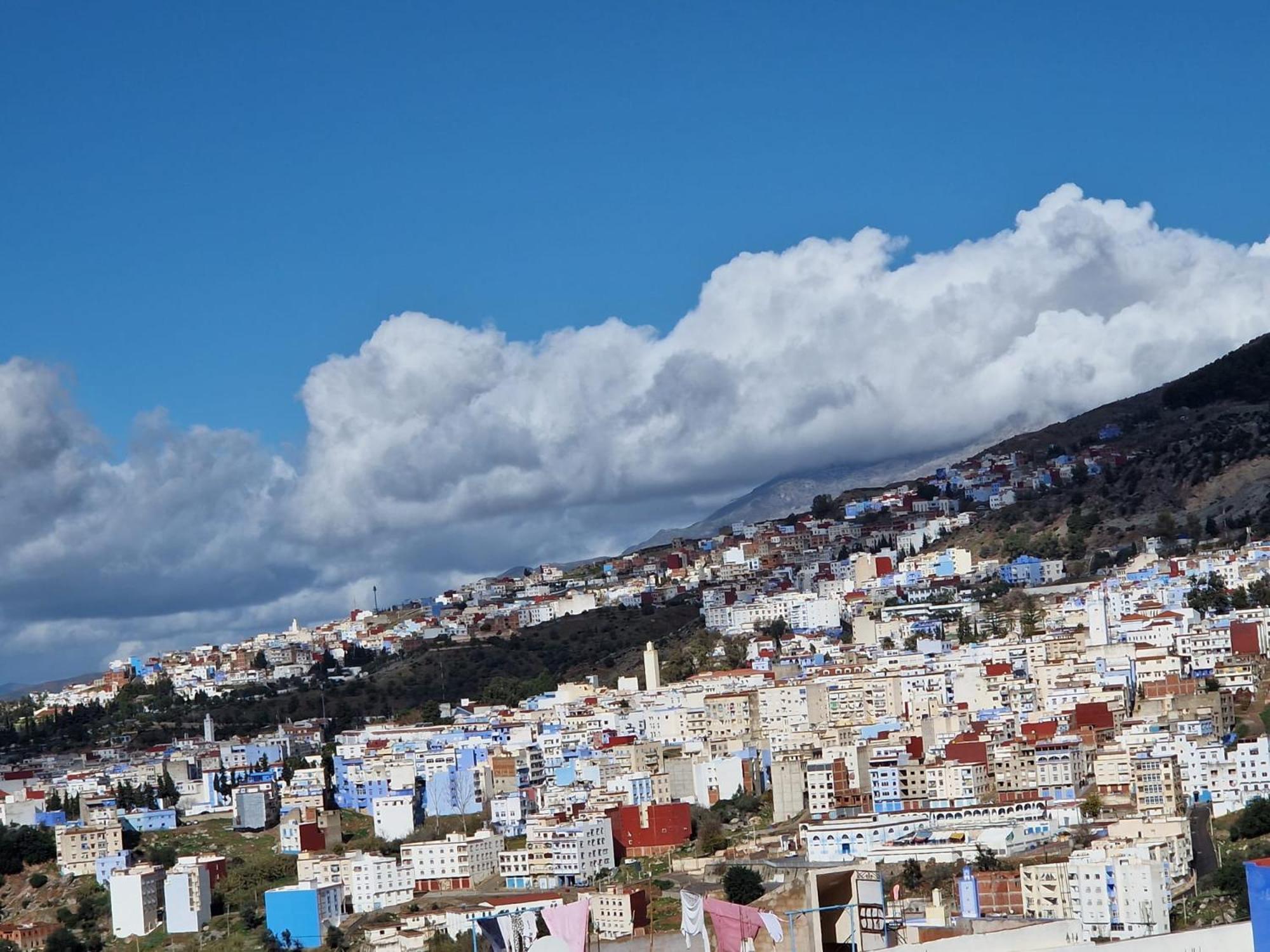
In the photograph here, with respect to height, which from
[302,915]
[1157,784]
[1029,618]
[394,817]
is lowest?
[302,915]

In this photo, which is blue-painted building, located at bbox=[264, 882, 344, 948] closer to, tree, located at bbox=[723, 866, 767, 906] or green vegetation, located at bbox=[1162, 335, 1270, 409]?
tree, located at bbox=[723, 866, 767, 906]

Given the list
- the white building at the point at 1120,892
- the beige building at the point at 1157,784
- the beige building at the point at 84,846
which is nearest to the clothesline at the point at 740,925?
the white building at the point at 1120,892

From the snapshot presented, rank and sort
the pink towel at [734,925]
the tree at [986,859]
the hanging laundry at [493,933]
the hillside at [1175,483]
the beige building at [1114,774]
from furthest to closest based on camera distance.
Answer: the hillside at [1175,483]
the beige building at [1114,774]
the tree at [986,859]
the hanging laundry at [493,933]
the pink towel at [734,925]

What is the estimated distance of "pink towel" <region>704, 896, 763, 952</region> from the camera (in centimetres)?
1148

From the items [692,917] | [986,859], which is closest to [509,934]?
[692,917]

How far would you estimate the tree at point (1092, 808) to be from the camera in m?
33.9

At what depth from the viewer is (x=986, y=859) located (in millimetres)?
30562

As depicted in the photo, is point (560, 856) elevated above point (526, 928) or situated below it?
below

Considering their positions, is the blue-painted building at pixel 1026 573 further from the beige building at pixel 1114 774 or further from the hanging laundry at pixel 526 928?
the hanging laundry at pixel 526 928

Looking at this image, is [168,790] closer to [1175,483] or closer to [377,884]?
[377,884]

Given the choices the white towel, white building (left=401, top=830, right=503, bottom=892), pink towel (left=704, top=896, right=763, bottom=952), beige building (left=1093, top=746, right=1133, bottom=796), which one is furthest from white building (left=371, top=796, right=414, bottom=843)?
the white towel

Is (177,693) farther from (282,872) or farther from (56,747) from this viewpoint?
(282,872)

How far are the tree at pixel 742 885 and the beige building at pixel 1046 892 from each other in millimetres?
4087

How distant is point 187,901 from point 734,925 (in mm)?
28393
